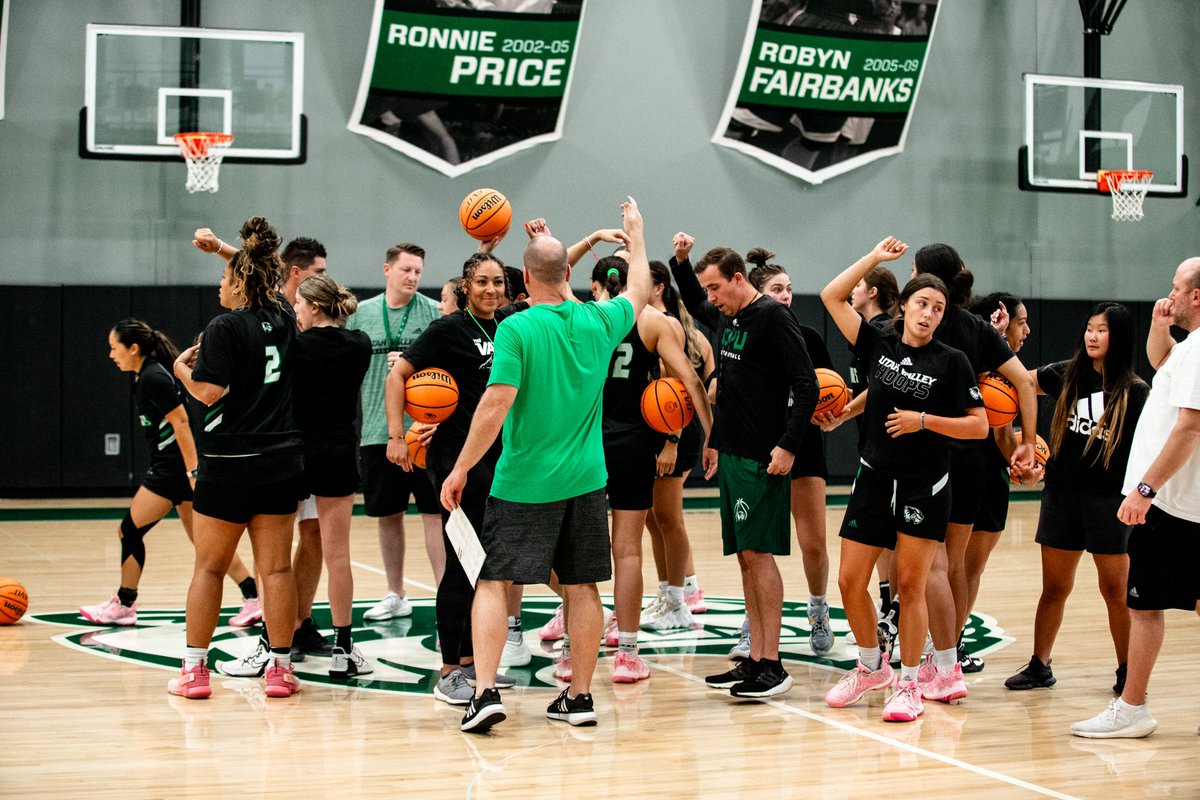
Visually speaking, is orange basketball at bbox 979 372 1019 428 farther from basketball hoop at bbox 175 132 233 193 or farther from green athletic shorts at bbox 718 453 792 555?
basketball hoop at bbox 175 132 233 193

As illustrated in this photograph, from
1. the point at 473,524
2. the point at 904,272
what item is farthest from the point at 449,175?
the point at 473,524

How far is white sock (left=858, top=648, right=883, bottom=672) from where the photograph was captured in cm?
568

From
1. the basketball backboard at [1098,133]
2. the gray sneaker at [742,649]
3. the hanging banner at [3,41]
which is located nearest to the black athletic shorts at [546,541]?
the gray sneaker at [742,649]

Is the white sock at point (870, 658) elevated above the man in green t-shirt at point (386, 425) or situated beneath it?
situated beneath

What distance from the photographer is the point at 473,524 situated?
571cm

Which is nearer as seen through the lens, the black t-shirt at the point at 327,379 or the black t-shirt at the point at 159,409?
the black t-shirt at the point at 327,379

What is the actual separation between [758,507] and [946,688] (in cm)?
115

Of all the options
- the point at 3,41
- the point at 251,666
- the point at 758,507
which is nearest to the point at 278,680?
the point at 251,666

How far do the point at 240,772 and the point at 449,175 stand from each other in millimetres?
10852

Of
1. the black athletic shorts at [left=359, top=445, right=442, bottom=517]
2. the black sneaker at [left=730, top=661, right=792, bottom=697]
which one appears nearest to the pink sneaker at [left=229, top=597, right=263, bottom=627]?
the black athletic shorts at [left=359, top=445, right=442, bottom=517]

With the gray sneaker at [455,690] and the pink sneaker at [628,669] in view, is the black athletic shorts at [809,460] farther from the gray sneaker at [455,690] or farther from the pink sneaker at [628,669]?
the gray sneaker at [455,690]

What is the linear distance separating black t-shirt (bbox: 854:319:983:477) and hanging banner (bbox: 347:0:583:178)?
9820 mm

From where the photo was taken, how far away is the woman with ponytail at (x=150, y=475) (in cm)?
736

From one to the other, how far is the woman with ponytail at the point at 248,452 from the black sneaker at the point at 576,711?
1.30 m
